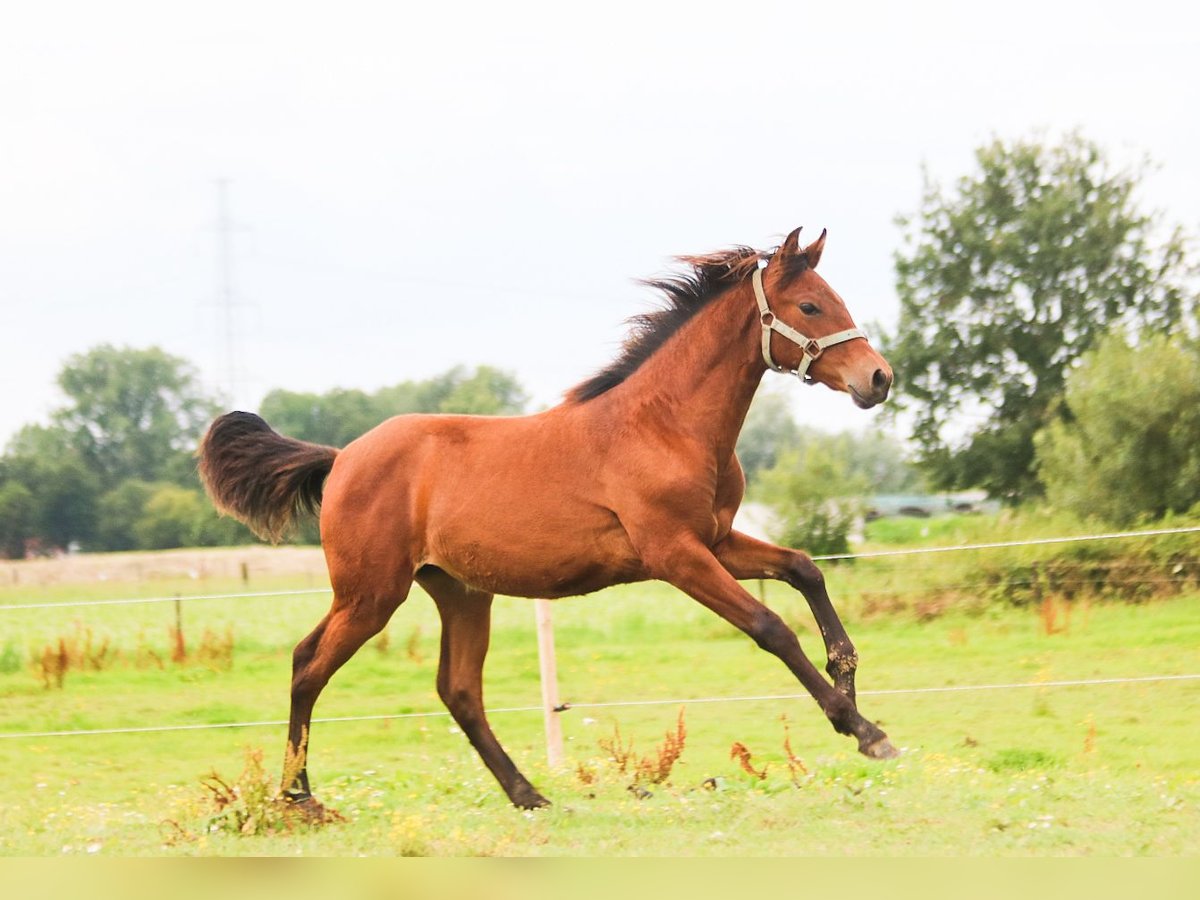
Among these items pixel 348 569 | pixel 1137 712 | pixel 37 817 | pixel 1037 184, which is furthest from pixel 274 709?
pixel 1037 184

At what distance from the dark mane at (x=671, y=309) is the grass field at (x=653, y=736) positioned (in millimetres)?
1851

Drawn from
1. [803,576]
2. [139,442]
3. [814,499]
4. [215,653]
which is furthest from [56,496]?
[803,576]

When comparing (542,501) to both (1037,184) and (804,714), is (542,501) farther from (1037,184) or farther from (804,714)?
(1037,184)

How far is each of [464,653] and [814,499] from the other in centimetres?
1779

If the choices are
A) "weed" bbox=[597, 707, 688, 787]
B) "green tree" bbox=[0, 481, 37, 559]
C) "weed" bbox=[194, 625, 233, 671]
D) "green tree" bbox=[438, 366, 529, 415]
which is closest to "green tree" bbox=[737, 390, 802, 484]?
"green tree" bbox=[438, 366, 529, 415]

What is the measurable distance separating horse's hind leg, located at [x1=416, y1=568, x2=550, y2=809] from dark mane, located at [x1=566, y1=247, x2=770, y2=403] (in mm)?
1133

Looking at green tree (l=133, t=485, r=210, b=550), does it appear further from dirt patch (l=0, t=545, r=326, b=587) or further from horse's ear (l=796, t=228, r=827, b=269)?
horse's ear (l=796, t=228, r=827, b=269)

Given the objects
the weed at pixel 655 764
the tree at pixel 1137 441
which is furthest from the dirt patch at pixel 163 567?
the weed at pixel 655 764

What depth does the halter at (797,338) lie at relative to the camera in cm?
539

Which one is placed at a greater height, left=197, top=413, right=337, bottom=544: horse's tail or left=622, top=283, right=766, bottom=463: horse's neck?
left=622, top=283, right=766, bottom=463: horse's neck

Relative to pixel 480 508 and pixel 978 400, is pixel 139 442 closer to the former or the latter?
pixel 978 400

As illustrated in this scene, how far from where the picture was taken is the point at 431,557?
232 inches

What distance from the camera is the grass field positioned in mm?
4945

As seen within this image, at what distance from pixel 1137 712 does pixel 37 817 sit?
8.26 m
